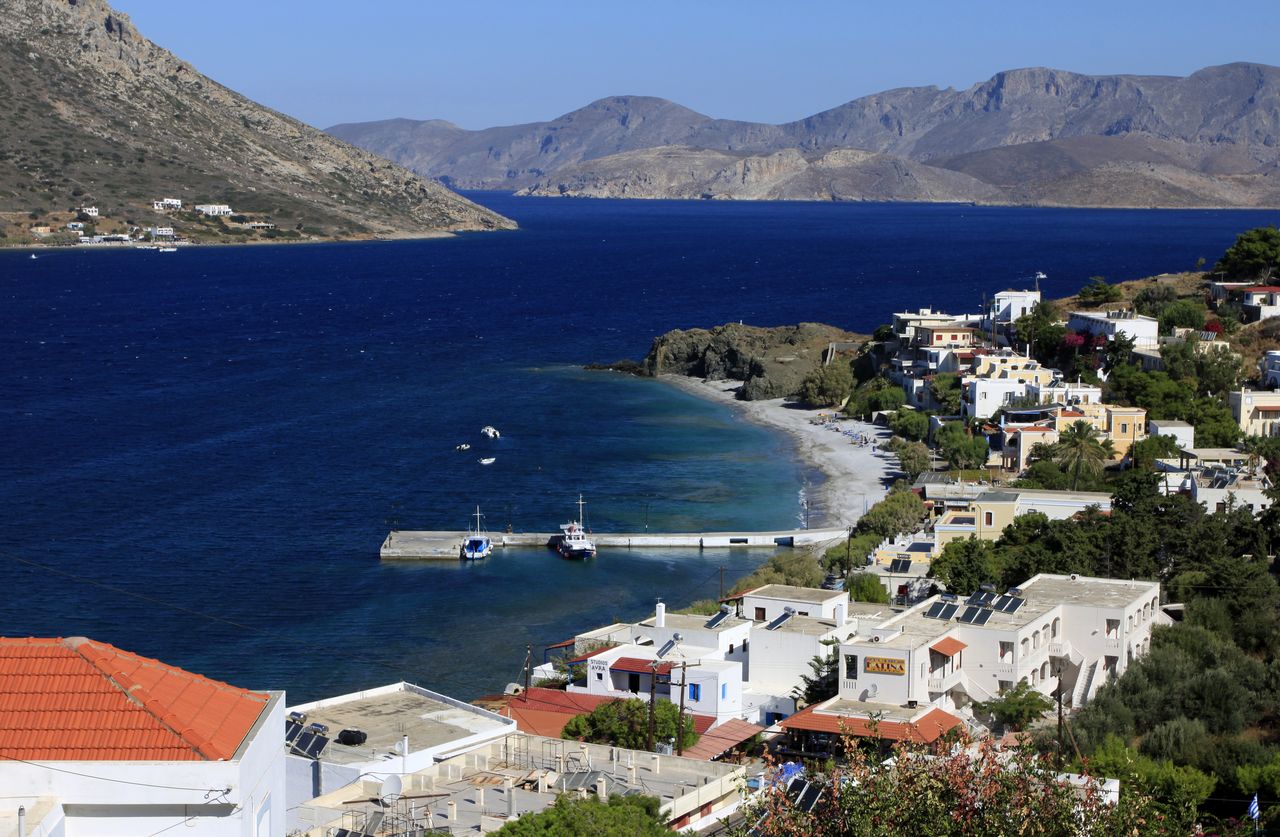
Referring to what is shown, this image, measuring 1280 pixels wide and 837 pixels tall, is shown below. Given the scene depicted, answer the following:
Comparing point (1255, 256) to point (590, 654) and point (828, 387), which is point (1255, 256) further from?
point (590, 654)

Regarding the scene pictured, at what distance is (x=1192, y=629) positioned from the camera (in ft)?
82.7

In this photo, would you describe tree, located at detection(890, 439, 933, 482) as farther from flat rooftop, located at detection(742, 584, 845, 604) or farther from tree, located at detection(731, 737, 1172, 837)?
tree, located at detection(731, 737, 1172, 837)

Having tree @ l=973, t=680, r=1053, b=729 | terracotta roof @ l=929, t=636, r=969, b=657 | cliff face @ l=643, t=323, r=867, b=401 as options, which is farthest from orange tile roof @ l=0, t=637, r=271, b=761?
cliff face @ l=643, t=323, r=867, b=401

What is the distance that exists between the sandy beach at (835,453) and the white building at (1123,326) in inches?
321

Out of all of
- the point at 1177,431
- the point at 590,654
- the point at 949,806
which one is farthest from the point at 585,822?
the point at 1177,431

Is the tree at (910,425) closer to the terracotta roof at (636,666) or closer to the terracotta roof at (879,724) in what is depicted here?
the terracotta roof at (636,666)

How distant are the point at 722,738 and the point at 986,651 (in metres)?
4.67

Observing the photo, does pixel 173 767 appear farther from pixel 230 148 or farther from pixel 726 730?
pixel 230 148

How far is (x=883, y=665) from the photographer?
2083 cm

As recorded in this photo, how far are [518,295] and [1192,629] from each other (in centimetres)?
8833

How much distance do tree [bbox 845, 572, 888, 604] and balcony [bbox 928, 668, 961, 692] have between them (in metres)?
6.43

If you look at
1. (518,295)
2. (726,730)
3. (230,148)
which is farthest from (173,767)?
(230,148)

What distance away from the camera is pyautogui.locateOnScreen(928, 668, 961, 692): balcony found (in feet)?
70.8

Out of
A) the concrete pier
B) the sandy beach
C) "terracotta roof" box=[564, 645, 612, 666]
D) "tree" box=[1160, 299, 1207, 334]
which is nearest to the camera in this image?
"terracotta roof" box=[564, 645, 612, 666]
